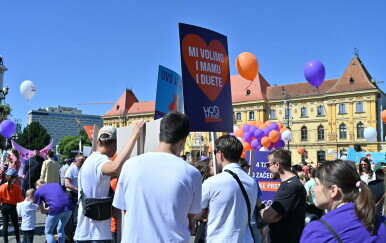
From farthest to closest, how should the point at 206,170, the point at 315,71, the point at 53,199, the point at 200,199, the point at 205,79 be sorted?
the point at 315,71, the point at 206,170, the point at 53,199, the point at 205,79, the point at 200,199

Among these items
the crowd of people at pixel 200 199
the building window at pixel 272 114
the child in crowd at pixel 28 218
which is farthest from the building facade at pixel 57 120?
Result: the crowd of people at pixel 200 199

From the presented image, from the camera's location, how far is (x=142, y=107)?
79.6 m

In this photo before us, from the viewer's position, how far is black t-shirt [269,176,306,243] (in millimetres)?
3865

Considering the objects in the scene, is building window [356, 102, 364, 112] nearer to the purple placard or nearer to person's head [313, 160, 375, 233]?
the purple placard

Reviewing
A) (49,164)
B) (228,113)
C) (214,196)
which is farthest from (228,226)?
(49,164)

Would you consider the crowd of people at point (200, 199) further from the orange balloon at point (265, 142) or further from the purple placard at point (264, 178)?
the orange balloon at point (265, 142)

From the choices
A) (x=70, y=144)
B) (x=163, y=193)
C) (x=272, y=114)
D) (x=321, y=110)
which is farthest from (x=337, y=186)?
(x=70, y=144)

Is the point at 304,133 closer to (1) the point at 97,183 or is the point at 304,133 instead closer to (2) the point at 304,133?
(2) the point at 304,133

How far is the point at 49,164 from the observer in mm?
10781

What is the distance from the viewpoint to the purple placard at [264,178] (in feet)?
27.2

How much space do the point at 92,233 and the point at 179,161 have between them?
162cm

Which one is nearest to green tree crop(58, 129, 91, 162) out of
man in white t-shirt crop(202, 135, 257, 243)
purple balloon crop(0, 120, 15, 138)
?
purple balloon crop(0, 120, 15, 138)

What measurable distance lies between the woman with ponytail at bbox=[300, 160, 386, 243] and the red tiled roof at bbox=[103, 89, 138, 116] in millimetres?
79850

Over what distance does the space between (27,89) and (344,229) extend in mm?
16537
